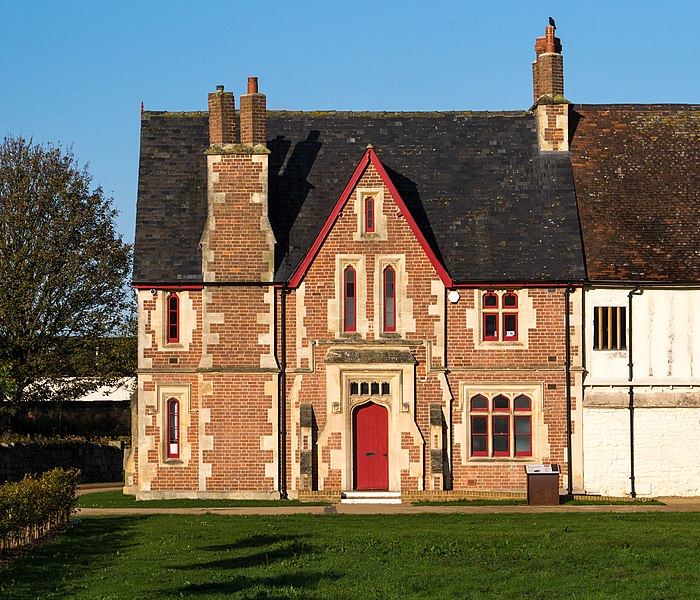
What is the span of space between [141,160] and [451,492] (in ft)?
44.1

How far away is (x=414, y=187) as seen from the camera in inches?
1577

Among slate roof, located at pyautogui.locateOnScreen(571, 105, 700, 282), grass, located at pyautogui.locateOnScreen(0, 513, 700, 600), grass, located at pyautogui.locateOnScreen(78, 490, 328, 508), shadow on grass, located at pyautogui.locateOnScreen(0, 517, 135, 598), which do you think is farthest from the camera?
slate roof, located at pyautogui.locateOnScreen(571, 105, 700, 282)

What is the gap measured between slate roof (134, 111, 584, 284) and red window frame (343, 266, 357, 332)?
1576 millimetres

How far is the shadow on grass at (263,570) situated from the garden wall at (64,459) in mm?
21654

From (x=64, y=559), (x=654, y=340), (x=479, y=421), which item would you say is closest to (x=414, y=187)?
(x=479, y=421)

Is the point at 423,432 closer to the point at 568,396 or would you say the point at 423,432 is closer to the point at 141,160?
the point at 568,396

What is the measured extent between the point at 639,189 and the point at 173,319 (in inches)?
563

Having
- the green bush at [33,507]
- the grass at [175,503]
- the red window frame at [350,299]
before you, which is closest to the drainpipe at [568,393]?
the red window frame at [350,299]

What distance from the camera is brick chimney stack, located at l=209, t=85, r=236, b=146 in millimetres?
39219

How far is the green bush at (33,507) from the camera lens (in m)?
25.4

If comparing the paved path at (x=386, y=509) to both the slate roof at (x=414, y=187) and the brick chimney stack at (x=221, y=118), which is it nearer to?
the slate roof at (x=414, y=187)

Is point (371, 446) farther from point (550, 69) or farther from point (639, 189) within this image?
→ point (550, 69)

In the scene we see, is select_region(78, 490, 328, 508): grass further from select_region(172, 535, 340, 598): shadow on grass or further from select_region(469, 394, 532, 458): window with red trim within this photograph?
select_region(172, 535, 340, 598): shadow on grass

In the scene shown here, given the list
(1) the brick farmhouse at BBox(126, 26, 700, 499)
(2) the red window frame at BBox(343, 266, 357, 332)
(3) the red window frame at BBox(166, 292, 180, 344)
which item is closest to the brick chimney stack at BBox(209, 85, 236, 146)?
(1) the brick farmhouse at BBox(126, 26, 700, 499)
